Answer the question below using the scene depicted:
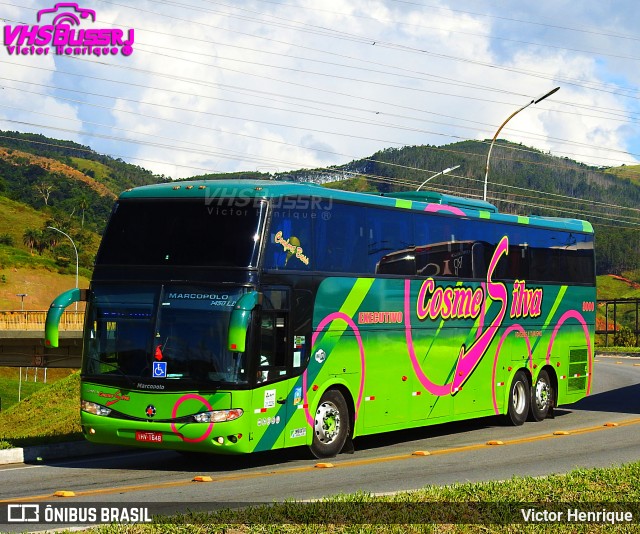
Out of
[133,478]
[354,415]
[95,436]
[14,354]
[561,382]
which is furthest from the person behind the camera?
[14,354]

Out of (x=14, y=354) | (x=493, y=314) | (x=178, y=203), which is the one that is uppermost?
(x=178, y=203)

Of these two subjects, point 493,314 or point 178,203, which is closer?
point 178,203

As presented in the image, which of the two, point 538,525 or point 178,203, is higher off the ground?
point 178,203

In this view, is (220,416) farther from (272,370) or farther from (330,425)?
(330,425)

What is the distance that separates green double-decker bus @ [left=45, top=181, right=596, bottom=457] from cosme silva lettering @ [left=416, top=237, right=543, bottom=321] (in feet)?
0.14

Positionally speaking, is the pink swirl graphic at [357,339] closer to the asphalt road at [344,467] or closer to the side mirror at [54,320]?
the asphalt road at [344,467]

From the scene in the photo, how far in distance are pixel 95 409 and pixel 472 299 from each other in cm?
816

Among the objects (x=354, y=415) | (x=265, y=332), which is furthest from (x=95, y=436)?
(x=354, y=415)

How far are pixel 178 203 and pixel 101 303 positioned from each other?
6.05 feet

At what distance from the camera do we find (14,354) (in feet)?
204

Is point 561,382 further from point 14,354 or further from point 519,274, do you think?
point 14,354

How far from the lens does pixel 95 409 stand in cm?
1523

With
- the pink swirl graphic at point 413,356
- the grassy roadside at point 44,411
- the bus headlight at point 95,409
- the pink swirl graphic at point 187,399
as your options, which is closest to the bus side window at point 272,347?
the pink swirl graphic at point 187,399

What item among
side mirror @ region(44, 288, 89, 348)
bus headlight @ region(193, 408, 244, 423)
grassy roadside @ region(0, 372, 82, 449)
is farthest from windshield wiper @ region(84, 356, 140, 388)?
grassy roadside @ region(0, 372, 82, 449)
